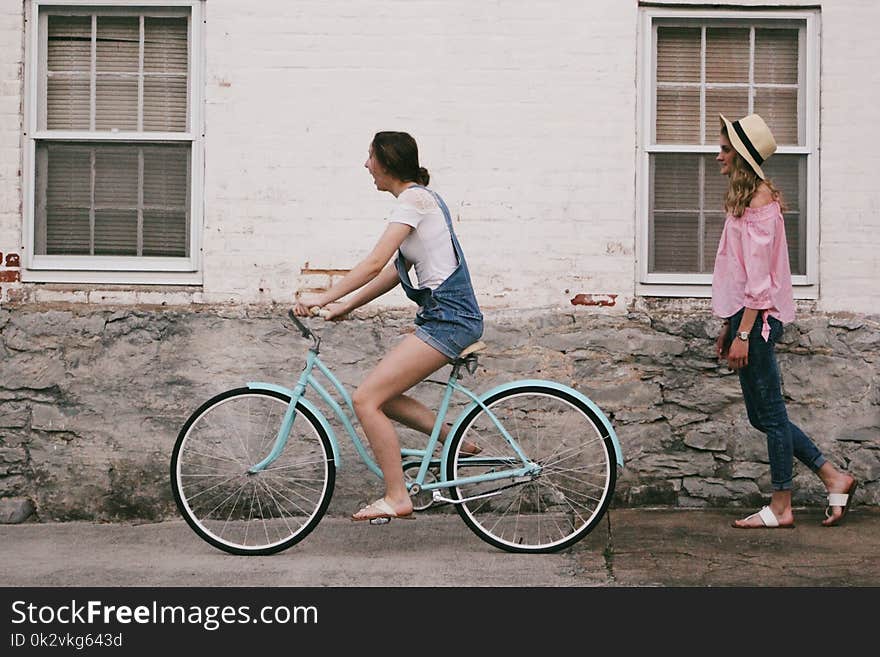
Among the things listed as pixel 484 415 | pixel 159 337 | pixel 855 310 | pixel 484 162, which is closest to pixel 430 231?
pixel 484 415

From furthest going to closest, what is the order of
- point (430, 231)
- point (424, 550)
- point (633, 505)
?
1. point (633, 505)
2. point (424, 550)
3. point (430, 231)

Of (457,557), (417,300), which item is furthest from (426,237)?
(457,557)

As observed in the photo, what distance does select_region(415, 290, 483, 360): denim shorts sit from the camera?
6.05 m

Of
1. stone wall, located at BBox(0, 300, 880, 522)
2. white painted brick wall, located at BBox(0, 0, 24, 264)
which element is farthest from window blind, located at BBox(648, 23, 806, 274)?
white painted brick wall, located at BBox(0, 0, 24, 264)

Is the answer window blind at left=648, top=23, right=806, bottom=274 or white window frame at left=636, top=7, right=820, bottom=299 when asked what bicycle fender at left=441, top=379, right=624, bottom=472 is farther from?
window blind at left=648, top=23, right=806, bottom=274

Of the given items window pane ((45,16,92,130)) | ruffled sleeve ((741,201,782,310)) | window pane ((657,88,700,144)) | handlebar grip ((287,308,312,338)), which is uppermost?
window pane ((45,16,92,130))

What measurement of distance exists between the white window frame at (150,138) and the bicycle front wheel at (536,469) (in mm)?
2197

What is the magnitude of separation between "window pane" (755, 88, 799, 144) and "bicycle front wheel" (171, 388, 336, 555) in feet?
10.9

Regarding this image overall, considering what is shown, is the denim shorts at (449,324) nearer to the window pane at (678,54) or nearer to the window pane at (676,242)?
the window pane at (676,242)

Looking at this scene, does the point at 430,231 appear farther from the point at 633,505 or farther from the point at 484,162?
the point at 633,505

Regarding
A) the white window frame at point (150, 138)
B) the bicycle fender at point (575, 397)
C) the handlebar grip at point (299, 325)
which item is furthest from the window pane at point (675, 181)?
the white window frame at point (150, 138)

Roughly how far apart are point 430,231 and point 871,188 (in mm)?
2930

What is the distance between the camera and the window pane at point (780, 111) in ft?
25.0

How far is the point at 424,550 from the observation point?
6.44m
